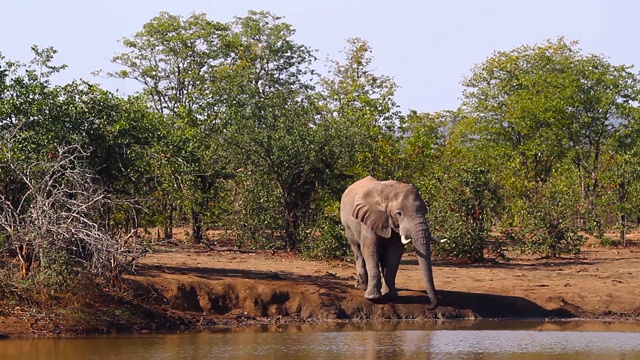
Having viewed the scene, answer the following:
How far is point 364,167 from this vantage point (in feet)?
105

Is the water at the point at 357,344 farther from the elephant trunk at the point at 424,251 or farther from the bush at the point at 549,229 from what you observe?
the bush at the point at 549,229

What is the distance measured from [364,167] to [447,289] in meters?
11.7

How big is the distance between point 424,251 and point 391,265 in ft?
3.38

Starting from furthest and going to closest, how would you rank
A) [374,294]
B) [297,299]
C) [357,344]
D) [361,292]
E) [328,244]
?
[328,244]
[361,292]
[297,299]
[374,294]
[357,344]

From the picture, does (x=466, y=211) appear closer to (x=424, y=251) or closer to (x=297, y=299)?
(x=297, y=299)

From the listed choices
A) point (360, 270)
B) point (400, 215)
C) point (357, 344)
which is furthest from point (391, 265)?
point (357, 344)

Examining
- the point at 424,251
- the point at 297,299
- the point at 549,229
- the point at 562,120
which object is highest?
the point at 562,120

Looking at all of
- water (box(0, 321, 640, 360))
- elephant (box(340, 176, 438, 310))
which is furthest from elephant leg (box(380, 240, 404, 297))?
water (box(0, 321, 640, 360))

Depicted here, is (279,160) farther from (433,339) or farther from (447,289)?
(433,339)

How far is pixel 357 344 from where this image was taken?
15695 mm

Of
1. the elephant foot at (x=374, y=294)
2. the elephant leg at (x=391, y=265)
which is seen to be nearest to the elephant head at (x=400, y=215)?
the elephant leg at (x=391, y=265)

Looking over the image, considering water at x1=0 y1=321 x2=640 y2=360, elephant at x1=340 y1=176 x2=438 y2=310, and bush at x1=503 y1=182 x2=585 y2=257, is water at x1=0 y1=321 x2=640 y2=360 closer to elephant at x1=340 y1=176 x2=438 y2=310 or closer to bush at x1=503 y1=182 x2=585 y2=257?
elephant at x1=340 y1=176 x2=438 y2=310

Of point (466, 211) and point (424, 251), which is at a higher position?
point (466, 211)

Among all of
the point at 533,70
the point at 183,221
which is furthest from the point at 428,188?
the point at 533,70
